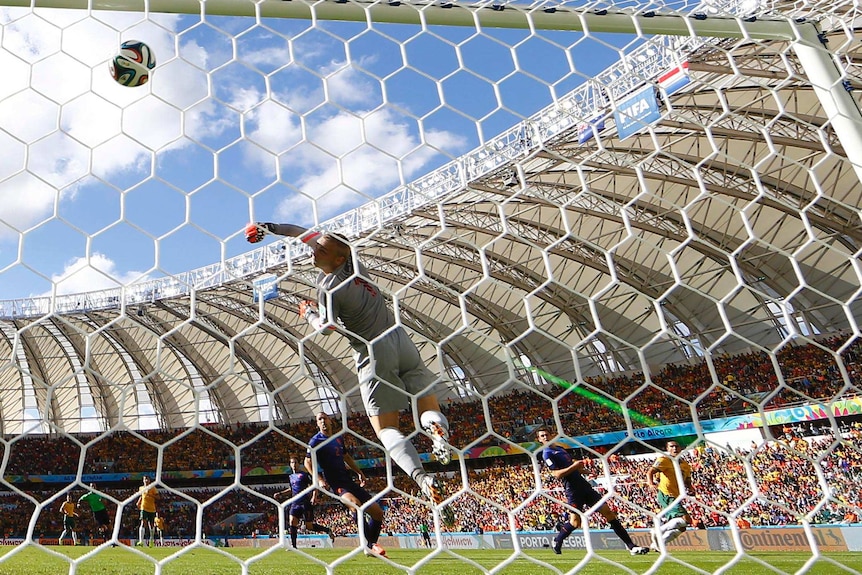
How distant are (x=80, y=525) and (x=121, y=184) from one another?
24.8m

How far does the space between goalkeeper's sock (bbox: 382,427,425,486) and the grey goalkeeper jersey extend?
1.18 feet

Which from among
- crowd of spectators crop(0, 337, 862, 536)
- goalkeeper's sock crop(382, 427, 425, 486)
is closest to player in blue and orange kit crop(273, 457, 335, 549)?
crowd of spectators crop(0, 337, 862, 536)

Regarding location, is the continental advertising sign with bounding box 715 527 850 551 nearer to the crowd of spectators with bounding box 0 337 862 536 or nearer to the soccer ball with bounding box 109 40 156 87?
the crowd of spectators with bounding box 0 337 862 536

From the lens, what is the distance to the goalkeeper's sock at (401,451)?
241 cm

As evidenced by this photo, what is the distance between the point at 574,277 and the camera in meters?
21.4

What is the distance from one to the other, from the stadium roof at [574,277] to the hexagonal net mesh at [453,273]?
0.50 feet

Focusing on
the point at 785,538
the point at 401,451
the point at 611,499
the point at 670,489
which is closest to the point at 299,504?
the point at 611,499

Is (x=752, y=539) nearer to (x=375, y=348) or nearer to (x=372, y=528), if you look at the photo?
(x=372, y=528)

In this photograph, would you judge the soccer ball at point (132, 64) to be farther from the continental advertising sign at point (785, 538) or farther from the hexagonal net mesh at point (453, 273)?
the continental advertising sign at point (785, 538)

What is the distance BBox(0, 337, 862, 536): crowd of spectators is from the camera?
9391 mm

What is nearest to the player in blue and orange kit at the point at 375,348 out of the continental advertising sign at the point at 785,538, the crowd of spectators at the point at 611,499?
the crowd of spectators at the point at 611,499

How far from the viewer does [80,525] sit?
72.4 ft

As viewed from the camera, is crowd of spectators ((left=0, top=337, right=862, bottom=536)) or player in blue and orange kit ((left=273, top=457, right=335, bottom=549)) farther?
crowd of spectators ((left=0, top=337, right=862, bottom=536))

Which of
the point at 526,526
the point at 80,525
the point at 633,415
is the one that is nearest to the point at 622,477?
the point at 526,526
